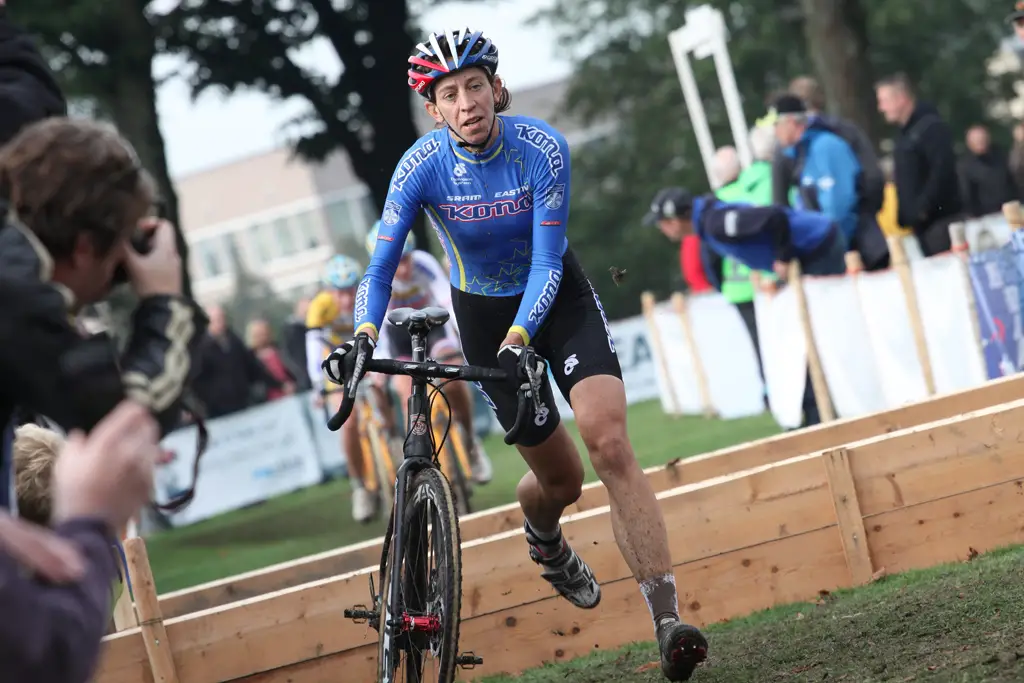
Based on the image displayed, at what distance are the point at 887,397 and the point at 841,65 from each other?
10954 mm

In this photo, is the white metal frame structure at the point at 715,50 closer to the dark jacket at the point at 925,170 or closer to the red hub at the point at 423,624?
the dark jacket at the point at 925,170

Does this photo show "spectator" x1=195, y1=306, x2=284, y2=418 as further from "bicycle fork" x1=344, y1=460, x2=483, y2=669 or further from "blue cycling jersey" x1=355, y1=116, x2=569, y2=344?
"bicycle fork" x1=344, y1=460, x2=483, y2=669

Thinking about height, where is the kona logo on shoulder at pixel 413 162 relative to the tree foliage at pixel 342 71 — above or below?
below

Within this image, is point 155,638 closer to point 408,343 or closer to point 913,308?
point 408,343

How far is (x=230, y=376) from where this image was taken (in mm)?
22297

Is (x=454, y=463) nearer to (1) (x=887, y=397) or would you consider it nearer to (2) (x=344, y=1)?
(1) (x=887, y=397)

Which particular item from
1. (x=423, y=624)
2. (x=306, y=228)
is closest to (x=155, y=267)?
(x=423, y=624)

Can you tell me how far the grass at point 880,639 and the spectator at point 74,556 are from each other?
2.98 meters

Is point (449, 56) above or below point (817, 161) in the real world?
above

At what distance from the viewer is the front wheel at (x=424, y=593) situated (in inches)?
214

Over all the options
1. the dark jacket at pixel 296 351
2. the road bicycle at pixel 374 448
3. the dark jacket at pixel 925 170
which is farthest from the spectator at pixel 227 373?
the dark jacket at pixel 925 170

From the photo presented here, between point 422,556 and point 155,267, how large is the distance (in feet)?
8.65

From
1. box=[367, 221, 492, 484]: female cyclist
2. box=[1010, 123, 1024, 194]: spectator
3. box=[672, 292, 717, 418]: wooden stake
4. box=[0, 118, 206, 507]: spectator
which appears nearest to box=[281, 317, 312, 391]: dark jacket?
box=[672, 292, 717, 418]: wooden stake

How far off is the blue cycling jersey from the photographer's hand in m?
2.76
